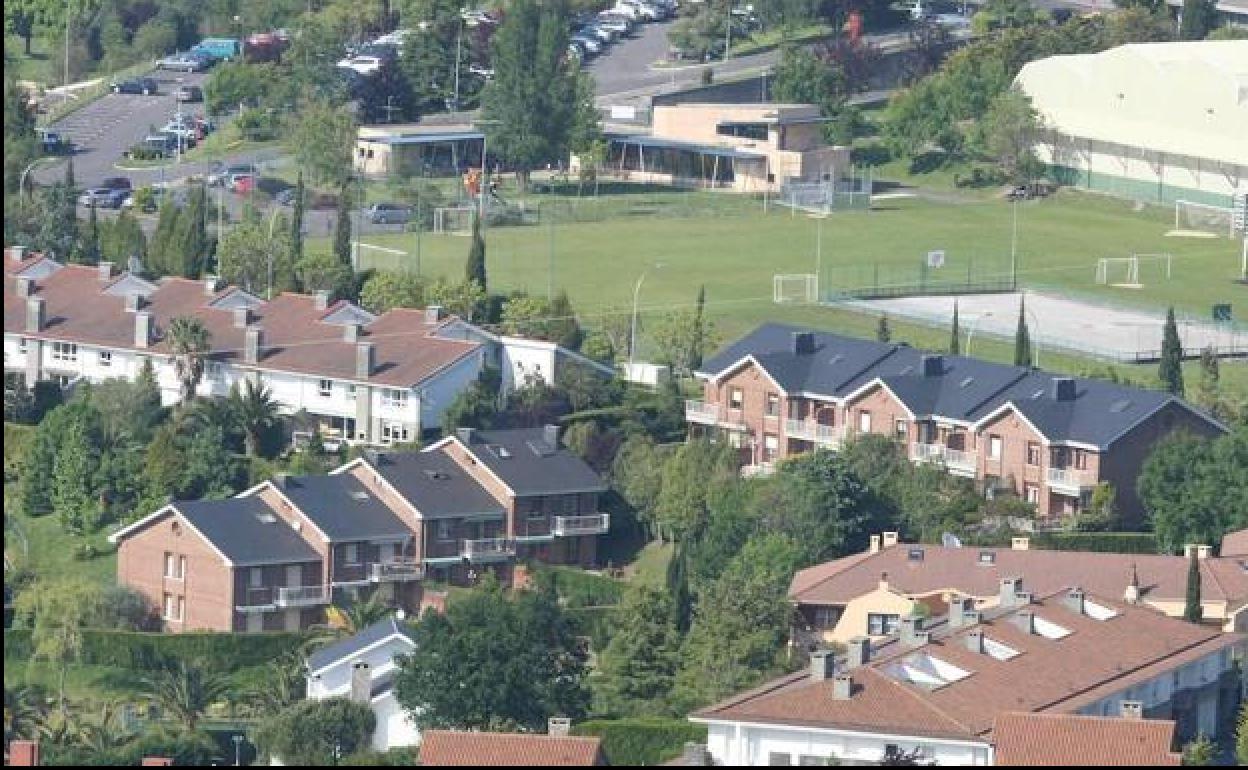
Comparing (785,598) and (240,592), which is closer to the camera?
(785,598)

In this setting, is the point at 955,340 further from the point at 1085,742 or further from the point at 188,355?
the point at 1085,742

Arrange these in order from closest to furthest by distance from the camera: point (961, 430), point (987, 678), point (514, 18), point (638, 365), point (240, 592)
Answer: point (987, 678)
point (240, 592)
point (961, 430)
point (638, 365)
point (514, 18)

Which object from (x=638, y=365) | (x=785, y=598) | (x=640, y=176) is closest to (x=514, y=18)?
(x=640, y=176)

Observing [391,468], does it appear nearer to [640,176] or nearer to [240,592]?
[240,592]

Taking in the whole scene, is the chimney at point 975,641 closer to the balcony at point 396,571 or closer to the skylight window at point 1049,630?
the skylight window at point 1049,630

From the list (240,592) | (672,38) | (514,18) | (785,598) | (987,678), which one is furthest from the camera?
(672,38)
